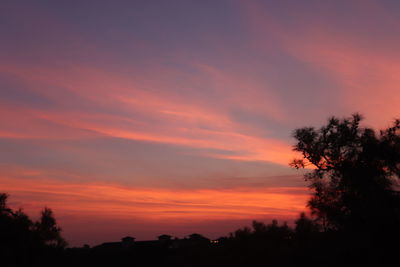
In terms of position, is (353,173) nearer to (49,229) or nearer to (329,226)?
(329,226)

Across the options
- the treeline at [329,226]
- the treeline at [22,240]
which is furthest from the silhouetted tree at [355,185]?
the treeline at [22,240]

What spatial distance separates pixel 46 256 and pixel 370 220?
2370cm

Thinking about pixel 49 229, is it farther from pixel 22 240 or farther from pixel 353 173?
pixel 353 173

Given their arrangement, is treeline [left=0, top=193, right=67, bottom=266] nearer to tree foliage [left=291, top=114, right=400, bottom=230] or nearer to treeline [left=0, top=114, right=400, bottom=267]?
treeline [left=0, top=114, right=400, bottom=267]

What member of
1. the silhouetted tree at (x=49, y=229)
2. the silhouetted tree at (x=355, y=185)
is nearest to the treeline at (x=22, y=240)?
the silhouetted tree at (x=49, y=229)

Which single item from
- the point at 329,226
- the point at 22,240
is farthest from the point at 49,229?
the point at 329,226

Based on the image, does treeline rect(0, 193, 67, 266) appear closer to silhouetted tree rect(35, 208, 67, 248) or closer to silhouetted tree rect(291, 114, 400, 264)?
silhouetted tree rect(35, 208, 67, 248)

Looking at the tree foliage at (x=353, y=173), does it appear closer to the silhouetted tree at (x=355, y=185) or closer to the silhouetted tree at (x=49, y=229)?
the silhouetted tree at (x=355, y=185)

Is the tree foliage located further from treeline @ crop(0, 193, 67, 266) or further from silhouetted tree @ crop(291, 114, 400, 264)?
treeline @ crop(0, 193, 67, 266)

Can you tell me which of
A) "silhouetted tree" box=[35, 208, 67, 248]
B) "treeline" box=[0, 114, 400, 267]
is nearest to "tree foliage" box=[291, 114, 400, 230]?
"treeline" box=[0, 114, 400, 267]

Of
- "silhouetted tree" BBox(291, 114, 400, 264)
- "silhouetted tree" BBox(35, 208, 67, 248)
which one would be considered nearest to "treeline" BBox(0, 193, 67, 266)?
"silhouetted tree" BBox(35, 208, 67, 248)

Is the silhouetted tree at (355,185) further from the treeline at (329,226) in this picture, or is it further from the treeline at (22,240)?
the treeline at (22,240)

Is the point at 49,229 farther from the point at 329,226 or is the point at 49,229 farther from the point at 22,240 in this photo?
the point at 329,226

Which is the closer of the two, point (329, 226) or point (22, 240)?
point (22, 240)
